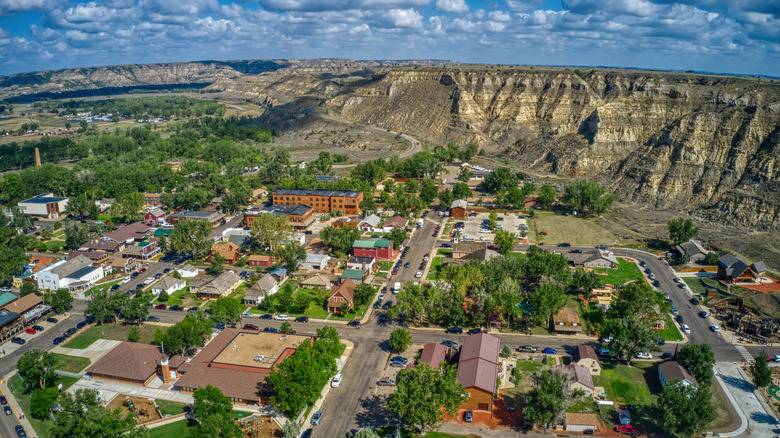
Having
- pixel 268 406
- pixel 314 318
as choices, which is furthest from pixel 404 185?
pixel 268 406

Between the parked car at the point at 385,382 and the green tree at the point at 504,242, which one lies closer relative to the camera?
the parked car at the point at 385,382

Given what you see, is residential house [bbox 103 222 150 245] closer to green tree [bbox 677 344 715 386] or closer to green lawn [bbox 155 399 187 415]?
green lawn [bbox 155 399 187 415]

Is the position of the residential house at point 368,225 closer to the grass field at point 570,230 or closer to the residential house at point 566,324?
the grass field at point 570,230

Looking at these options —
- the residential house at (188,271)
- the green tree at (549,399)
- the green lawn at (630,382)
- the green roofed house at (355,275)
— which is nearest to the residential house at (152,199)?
the residential house at (188,271)

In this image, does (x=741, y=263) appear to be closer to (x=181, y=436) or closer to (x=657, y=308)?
(x=657, y=308)

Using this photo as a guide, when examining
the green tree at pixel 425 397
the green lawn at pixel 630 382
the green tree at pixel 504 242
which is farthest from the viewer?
the green tree at pixel 504 242

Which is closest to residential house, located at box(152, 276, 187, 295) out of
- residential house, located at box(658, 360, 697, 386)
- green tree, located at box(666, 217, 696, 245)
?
residential house, located at box(658, 360, 697, 386)
